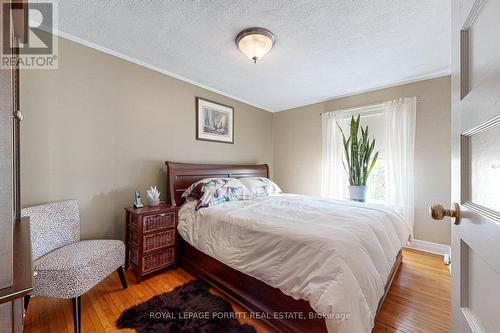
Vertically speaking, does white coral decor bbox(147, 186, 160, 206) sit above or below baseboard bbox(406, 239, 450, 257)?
above

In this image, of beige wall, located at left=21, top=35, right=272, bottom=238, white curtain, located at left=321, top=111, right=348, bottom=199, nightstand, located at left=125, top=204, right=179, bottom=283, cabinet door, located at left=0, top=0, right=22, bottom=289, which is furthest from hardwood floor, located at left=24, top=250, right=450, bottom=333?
white curtain, located at left=321, top=111, right=348, bottom=199

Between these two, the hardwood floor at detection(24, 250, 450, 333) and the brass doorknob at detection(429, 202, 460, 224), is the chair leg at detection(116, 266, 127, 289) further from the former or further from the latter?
the brass doorknob at detection(429, 202, 460, 224)

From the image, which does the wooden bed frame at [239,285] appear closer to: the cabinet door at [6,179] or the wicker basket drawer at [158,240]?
the wicker basket drawer at [158,240]

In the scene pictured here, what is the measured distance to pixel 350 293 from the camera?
106 centimetres

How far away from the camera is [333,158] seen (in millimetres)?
3516

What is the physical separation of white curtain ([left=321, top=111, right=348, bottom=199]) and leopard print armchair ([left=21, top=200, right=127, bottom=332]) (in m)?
3.14

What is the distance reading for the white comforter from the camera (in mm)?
1078

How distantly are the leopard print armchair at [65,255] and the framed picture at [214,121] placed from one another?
179 cm

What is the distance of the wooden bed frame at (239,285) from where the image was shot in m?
→ 1.28

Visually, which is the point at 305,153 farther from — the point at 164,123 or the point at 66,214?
the point at 66,214

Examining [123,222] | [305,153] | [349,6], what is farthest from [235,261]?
[305,153]

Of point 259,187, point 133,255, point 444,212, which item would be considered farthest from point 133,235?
point 444,212

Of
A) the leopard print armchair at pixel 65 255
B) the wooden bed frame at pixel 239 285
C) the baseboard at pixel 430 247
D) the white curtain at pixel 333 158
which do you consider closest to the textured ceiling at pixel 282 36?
the white curtain at pixel 333 158

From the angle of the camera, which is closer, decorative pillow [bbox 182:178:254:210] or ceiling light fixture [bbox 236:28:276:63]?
ceiling light fixture [bbox 236:28:276:63]
